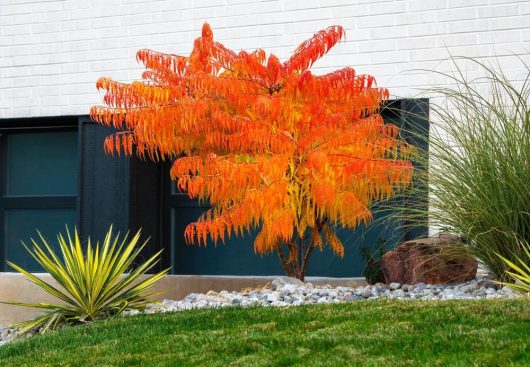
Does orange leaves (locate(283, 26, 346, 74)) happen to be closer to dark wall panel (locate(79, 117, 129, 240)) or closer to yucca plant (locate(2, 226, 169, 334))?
yucca plant (locate(2, 226, 169, 334))

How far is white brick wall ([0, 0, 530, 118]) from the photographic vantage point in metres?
9.41

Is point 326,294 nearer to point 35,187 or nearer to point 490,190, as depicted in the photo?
point 490,190

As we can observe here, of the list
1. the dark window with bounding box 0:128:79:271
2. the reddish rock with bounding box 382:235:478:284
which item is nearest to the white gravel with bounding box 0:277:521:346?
the reddish rock with bounding box 382:235:478:284

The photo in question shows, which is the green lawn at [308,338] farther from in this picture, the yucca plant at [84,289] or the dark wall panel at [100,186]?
the dark wall panel at [100,186]

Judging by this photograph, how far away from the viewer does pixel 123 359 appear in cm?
551

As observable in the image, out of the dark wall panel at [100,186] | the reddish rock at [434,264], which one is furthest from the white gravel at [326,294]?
the dark wall panel at [100,186]

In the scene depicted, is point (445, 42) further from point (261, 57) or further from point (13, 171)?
point (13, 171)

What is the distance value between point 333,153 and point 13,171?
4.71 meters

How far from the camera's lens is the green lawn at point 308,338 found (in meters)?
4.80

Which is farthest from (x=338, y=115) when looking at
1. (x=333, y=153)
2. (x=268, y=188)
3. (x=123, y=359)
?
(x=123, y=359)

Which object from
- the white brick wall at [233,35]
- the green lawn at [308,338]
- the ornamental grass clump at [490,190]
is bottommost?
the green lawn at [308,338]

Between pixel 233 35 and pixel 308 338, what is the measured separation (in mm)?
5420

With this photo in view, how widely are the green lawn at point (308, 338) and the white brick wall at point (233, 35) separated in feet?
Answer: 12.5

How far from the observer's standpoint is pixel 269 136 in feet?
25.7
